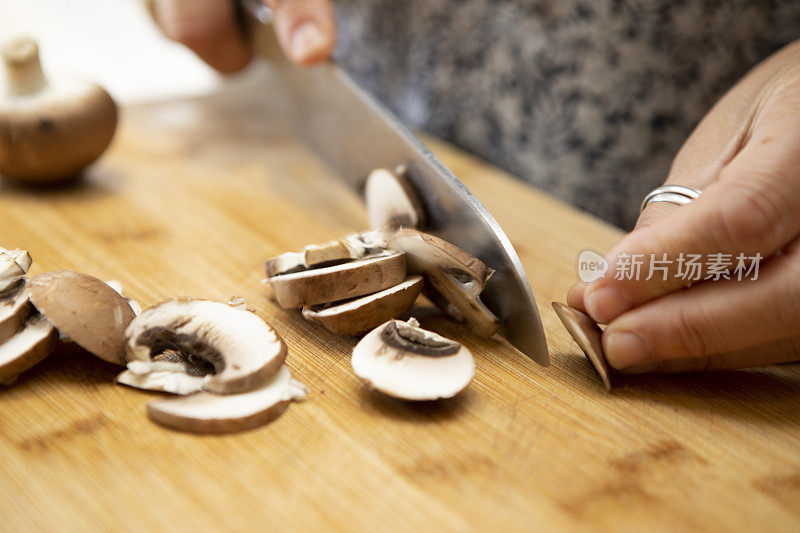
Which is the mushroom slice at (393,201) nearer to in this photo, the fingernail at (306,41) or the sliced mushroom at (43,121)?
the fingernail at (306,41)

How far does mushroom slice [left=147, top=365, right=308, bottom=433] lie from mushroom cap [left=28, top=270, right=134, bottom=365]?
0.18 m

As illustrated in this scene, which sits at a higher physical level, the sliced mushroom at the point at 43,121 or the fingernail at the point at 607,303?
the sliced mushroom at the point at 43,121

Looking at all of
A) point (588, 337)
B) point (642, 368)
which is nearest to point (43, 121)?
point (588, 337)

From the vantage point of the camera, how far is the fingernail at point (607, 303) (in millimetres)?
1468

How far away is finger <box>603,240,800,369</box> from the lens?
141cm

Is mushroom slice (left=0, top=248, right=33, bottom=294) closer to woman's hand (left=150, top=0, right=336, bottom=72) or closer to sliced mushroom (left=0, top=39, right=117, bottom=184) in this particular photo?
sliced mushroom (left=0, top=39, right=117, bottom=184)

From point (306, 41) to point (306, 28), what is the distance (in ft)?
0.20

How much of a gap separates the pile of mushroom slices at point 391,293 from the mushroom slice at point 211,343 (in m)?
0.17

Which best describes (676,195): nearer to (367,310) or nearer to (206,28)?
(367,310)

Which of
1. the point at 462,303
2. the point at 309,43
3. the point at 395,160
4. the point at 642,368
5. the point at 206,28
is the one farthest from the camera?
the point at 206,28

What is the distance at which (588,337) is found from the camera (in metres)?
1.48

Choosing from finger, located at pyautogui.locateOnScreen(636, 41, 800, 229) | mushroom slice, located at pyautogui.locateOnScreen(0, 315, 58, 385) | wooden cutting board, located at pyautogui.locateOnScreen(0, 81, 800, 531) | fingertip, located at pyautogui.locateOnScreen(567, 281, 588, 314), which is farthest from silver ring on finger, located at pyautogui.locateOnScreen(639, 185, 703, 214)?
mushroom slice, located at pyautogui.locateOnScreen(0, 315, 58, 385)

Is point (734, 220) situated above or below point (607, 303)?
above

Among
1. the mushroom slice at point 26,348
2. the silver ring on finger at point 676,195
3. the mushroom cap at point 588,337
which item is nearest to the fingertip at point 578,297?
the mushroom cap at point 588,337
